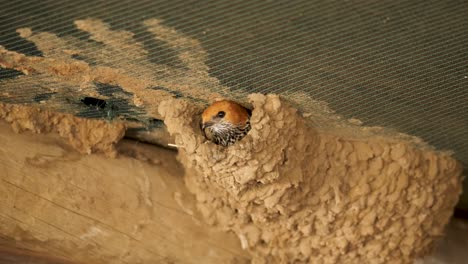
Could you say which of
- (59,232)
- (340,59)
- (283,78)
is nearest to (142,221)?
(59,232)

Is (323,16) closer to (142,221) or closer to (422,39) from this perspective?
(422,39)

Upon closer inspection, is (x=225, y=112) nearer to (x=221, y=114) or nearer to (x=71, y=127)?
(x=221, y=114)

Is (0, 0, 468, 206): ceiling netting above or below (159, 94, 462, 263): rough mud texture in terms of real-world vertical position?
above

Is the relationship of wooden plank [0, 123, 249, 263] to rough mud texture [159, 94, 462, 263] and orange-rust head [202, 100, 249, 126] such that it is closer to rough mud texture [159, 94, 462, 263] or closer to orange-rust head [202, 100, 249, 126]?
rough mud texture [159, 94, 462, 263]

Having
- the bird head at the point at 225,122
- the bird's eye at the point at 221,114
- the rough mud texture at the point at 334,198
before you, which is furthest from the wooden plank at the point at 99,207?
the bird's eye at the point at 221,114

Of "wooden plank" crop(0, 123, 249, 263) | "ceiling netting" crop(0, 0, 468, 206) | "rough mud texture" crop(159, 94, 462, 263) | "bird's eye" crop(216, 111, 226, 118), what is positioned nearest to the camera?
"ceiling netting" crop(0, 0, 468, 206)

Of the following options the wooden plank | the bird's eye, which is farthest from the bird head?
the wooden plank

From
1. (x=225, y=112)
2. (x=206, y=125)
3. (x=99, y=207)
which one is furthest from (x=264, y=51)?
(x=99, y=207)
